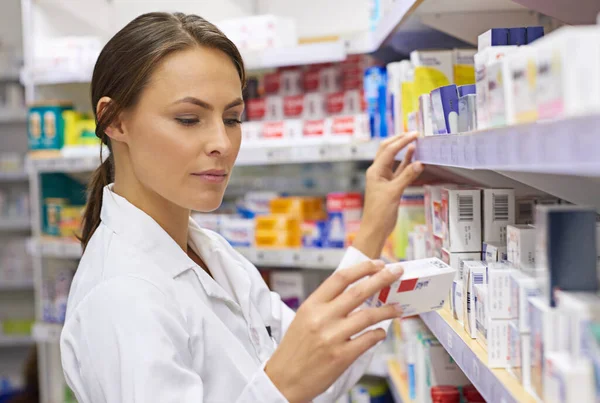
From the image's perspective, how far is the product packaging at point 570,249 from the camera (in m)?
0.91

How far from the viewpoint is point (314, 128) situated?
3.35m

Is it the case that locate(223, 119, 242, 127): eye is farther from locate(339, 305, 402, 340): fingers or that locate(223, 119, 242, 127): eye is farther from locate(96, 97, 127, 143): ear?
locate(339, 305, 402, 340): fingers

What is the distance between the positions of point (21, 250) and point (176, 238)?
4.88 m

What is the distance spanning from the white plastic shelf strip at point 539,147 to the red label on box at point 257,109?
7.61ft

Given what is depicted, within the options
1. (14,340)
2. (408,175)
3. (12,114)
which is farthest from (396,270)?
(14,340)

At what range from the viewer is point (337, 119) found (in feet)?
10.7

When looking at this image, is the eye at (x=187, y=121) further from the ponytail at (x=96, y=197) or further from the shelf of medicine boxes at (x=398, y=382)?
the shelf of medicine boxes at (x=398, y=382)

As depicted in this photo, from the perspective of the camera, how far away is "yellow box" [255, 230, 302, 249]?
3.38 meters

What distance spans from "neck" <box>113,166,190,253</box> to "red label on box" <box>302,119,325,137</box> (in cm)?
165

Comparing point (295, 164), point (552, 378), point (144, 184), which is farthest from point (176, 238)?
point (295, 164)

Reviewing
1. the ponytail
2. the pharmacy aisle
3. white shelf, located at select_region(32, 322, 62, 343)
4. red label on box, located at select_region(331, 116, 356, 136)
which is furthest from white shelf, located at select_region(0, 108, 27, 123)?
the ponytail

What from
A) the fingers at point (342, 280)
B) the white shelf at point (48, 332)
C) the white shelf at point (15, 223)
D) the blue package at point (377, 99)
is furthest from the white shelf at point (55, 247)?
the fingers at point (342, 280)

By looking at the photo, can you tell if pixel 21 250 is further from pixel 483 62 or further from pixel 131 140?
pixel 483 62

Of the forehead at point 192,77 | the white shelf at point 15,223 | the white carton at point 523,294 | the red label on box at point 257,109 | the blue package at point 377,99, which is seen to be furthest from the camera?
the white shelf at point 15,223
